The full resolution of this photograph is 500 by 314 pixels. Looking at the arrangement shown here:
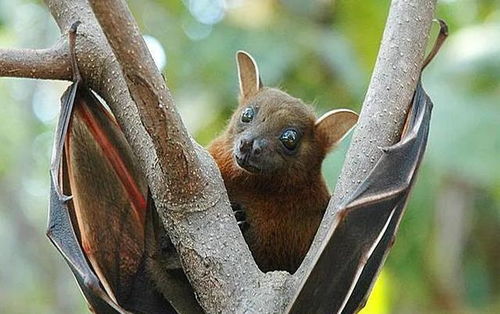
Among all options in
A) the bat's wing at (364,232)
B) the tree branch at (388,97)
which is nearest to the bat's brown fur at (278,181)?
the bat's wing at (364,232)

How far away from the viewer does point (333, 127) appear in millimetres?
3855

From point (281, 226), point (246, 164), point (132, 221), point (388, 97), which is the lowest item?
point (281, 226)

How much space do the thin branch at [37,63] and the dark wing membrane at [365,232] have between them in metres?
1.03

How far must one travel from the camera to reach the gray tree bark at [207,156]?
243 centimetres

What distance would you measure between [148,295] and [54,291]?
16.1 ft

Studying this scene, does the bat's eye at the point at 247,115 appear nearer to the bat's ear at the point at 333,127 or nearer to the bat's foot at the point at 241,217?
the bat's ear at the point at 333,127

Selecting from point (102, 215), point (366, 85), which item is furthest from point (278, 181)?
point (366, 85)

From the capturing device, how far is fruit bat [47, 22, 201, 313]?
2.96 metres

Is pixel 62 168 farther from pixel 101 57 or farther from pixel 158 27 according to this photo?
pixel 158 27

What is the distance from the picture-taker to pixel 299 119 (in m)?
3.87

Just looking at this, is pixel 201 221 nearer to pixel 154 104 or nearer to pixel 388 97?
pixel 154 104

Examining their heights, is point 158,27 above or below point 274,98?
below

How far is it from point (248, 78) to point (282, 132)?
0.52 meters

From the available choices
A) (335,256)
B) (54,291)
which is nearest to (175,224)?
(335,256)
